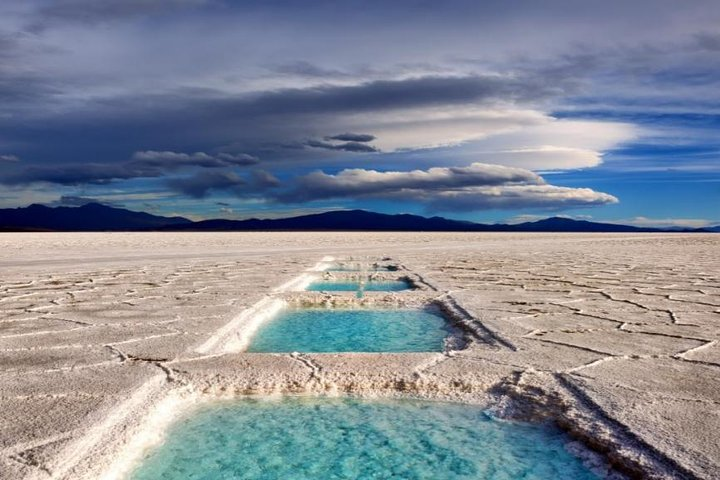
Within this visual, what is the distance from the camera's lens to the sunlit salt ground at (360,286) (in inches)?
258

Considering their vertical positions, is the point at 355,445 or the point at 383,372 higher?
the point at 383,372

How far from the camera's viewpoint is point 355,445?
2049 mm

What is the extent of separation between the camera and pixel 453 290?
220 inches

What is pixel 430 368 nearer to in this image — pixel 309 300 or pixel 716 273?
A: pixel 309 300

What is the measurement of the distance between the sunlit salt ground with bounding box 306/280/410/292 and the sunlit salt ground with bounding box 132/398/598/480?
13.4 feet

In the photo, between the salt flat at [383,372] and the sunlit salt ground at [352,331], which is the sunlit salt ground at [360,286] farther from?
the sunlit salt ground at [352,331]

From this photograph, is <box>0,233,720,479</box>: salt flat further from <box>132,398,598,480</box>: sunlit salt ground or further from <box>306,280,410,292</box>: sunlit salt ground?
<box>306,280,410,292</box>: sunlit salt ground

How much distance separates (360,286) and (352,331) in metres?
2.83

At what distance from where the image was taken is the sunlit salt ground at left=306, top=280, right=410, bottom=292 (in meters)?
6.55

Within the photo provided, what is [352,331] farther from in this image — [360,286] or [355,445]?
[360,286]

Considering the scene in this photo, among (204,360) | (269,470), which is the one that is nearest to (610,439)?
(269,470)

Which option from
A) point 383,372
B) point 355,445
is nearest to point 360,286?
point 383,372

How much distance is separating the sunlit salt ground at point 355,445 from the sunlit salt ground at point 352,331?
1.11 m

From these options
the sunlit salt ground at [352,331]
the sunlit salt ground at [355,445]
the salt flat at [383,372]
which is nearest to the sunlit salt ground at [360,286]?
the salt flat at [383,372]
